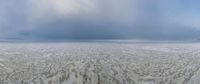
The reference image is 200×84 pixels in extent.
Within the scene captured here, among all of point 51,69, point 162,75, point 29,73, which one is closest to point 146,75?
point 162,75

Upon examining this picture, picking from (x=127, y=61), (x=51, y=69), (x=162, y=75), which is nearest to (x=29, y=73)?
(x=51, y=69)

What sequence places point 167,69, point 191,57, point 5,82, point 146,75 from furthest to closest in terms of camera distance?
point 191,57, point 167,69, point 146,75, point 5,82

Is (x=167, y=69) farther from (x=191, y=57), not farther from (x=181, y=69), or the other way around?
(x=191, y=57)

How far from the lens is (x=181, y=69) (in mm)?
31453

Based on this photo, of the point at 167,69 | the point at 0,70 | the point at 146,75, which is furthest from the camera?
the point at 167,69

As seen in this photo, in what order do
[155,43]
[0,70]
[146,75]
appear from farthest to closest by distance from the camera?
[155,43] → [146,75] → [0,70]

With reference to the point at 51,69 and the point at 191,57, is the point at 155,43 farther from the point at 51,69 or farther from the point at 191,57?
the point at 51,69

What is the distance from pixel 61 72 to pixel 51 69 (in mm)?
1579

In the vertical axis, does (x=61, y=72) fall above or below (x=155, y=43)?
below

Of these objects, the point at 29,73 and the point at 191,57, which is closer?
the point at 29,73

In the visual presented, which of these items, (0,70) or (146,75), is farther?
(146,75)

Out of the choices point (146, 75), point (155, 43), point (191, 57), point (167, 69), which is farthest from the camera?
point (155, 43)

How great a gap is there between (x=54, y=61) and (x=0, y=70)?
24.7 ft

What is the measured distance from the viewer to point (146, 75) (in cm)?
3036
